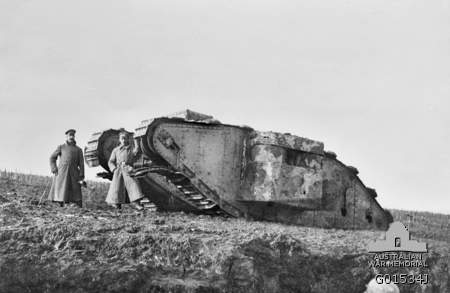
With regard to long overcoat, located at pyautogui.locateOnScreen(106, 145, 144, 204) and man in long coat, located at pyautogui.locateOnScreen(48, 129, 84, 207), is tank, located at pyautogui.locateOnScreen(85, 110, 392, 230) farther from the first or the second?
man in long coat, located at pyautogui.locateOnScreen(48, 129, 84, 207)

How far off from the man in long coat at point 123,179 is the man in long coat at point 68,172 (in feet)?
2.02

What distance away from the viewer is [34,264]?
7.92 metres

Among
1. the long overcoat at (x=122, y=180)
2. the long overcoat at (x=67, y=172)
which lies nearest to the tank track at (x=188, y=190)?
the long overcoat at (x=122, y=180)

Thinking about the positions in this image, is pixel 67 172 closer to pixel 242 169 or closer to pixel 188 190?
pixel 188 190

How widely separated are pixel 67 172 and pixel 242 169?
324cm

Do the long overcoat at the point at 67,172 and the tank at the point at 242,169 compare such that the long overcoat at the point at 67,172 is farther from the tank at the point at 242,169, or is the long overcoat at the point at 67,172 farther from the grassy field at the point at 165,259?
the grassy field at the point at 165,259

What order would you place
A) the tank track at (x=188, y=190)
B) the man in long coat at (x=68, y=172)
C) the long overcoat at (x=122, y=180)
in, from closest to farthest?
the tank track at (x=188, y=190), the long overcoat at (x=122, y=180), the man in long coat at (x=68, y=172)

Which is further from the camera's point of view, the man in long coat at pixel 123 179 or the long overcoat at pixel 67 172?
the long overcoat at pixel 67 172

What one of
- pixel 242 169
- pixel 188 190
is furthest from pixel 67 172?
pixel 242 169

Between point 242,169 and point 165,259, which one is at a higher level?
point 242,169

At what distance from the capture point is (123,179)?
535 inches

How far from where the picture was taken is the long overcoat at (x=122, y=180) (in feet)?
43.8

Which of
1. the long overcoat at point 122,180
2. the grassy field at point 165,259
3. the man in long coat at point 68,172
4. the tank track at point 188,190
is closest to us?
the grassy field at point 165,259

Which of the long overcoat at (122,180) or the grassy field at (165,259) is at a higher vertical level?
the long overcoat at (122,180)
